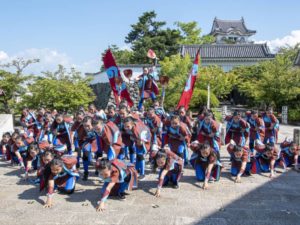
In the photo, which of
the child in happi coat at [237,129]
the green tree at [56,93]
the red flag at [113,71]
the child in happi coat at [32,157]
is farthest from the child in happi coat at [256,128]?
the green tree at [56,93]

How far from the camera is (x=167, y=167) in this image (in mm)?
5828

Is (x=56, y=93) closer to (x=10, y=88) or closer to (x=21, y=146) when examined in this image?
(x=10, y=88)

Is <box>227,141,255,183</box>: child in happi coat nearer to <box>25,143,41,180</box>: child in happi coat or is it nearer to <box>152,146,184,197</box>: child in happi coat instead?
<box>152,146,184,197</box>: child in happi coat

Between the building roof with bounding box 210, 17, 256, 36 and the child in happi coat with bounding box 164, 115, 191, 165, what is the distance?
56.4 meters

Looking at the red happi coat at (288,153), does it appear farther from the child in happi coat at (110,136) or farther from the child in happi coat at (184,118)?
the child in happi coat at (110,136)

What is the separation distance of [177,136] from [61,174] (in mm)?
2420

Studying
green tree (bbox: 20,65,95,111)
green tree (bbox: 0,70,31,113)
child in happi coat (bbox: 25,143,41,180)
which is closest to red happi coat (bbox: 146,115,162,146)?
child in happi coat (bbox: 25,143,41,180)

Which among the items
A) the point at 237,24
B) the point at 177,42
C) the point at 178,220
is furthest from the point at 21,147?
the point at 237,24

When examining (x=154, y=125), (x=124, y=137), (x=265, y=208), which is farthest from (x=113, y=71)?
(x=265, y=208)

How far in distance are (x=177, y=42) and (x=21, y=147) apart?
27.4m

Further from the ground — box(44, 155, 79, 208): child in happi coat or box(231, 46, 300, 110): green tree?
box(231, 46, 300, 110): green tree

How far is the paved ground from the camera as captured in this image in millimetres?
4688

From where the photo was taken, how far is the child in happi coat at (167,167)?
18.8 ft

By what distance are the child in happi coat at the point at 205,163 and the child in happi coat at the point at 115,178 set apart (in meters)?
1.42
